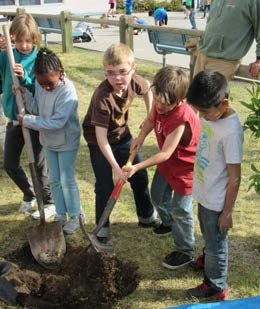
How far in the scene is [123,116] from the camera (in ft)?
9.53

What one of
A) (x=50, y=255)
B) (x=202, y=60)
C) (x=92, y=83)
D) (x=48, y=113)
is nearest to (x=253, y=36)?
(x=202, y=60)

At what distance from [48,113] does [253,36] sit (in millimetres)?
1996

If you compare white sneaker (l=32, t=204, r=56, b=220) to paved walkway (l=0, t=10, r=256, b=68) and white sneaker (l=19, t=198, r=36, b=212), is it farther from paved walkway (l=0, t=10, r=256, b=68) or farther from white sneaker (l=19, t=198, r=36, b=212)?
paved walkway (l=0, t=10, r=256, b=68)

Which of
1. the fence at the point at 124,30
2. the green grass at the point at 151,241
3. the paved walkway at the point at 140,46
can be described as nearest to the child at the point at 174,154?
the green grass at the point at 151,241

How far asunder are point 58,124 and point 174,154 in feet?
2.61

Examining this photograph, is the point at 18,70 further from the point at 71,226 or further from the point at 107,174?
the point at 71,226

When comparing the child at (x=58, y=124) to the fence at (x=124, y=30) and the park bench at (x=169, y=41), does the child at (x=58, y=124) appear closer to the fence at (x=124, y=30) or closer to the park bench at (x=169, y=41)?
the fence at (x=124, y=30)

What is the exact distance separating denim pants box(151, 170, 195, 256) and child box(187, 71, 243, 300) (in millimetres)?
284

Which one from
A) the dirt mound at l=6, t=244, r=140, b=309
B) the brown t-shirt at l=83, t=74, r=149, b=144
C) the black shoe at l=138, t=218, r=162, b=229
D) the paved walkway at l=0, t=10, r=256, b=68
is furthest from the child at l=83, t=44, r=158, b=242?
the paved walkway at l=0, t=10, r=256, b=68

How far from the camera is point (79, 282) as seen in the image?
256 cm

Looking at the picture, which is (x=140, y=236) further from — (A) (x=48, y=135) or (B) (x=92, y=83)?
(B) (x=92, y=83)

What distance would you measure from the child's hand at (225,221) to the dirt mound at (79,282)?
2.36ft

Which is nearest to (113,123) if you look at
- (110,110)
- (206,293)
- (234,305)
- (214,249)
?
(110,110)

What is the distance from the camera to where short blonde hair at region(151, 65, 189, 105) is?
7.86ft
